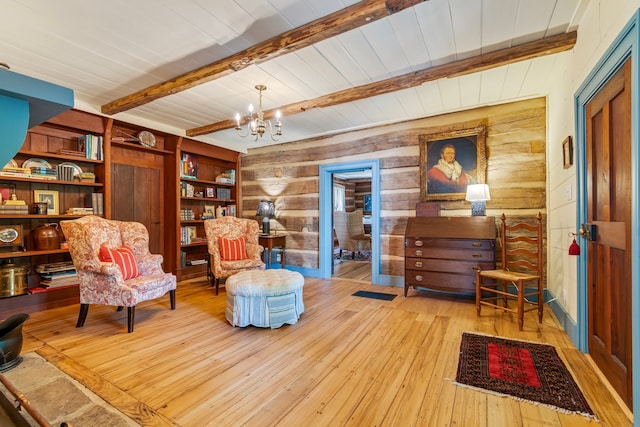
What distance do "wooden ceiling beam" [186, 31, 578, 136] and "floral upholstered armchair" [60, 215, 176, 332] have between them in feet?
7.68

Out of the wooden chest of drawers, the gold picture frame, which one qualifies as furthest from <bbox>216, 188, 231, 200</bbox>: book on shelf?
the gold picture frame

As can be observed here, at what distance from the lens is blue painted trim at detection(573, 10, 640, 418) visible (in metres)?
1.36

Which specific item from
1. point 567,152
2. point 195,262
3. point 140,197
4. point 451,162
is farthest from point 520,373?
point 140,197

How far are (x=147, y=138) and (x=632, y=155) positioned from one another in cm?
516

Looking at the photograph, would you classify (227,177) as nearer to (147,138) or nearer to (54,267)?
(147,138)

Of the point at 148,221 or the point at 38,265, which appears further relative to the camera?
the point at 148,221

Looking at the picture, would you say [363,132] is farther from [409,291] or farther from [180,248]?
[180,248]

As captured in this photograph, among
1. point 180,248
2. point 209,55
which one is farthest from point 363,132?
point 180,248

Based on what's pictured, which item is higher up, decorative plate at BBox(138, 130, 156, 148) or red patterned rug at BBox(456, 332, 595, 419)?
decorative plate at BBox(138, 130, 156, 148)

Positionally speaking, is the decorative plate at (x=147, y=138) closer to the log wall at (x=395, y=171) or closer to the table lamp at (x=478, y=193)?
the log wall at (x=395, y=171)

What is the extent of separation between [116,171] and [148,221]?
0.85 m

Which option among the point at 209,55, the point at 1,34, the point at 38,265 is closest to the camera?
the point at 1,34

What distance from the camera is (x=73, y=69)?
2.78 metres

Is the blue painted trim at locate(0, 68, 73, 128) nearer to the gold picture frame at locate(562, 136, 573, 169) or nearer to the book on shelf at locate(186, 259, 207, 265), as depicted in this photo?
the gold picture frame at locate(562, 136, 573, 169)
